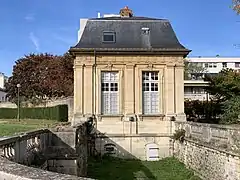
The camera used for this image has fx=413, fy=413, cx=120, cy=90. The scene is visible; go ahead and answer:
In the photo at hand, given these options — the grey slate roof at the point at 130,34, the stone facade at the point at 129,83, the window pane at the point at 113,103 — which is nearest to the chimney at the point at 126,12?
the grey slate roof at the point at 130,34

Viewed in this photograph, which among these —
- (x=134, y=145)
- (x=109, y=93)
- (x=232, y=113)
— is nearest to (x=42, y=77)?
(x=109, y=93)

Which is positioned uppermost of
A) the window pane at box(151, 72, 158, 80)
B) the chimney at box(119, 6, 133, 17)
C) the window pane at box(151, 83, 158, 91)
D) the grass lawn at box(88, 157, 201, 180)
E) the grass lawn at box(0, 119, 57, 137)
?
the chimney at box(119, 6, 133, 17)

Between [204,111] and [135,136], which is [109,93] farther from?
[204,111]

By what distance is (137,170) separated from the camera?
19062 millimetres

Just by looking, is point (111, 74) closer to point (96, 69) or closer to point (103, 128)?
point (96, 69)

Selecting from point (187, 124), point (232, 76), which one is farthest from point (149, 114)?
point (232, 76)

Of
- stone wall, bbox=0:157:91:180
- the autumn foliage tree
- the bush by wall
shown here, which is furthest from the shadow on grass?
the autumn foliage tree

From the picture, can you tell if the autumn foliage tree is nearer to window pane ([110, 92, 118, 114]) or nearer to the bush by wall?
the bush by wall

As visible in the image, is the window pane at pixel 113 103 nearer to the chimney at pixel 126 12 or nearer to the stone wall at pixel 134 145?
the stone wall at pixel 134 145

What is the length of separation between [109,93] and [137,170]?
5.72 meters

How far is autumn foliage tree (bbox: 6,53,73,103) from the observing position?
43.4 meters

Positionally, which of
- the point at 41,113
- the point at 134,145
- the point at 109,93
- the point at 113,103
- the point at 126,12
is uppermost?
the point at 126,12

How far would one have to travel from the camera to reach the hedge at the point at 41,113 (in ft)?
104

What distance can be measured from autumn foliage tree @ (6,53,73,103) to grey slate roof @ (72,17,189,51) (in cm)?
1634
